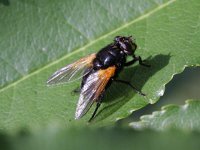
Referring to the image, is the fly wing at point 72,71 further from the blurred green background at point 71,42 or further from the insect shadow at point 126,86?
the insect shadow at point 126,86

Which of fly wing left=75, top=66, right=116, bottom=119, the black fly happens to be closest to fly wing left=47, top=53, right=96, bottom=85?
the black fly

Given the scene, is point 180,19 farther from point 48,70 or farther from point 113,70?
point 48,70

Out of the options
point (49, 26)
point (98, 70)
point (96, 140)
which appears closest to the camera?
point (96, 140)

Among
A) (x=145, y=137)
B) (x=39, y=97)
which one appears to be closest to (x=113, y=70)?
(x=39, y=97)

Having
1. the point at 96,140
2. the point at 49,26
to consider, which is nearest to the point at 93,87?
the point at 49,26

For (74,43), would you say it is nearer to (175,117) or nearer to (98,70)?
(98,70)

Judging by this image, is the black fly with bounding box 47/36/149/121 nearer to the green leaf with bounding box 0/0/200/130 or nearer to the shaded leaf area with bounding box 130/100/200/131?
the green leaf with bounding box 0/0/200/130
